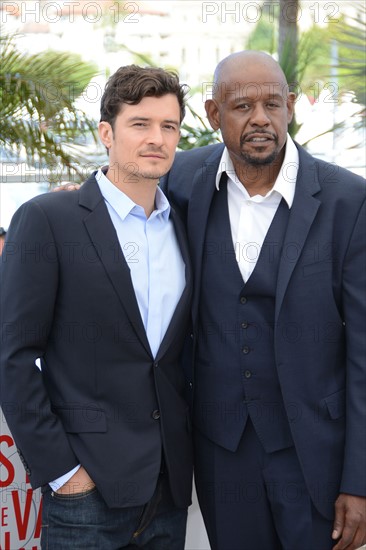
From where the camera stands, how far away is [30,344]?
2.05m

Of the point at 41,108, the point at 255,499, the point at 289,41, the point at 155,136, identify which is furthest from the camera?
the point at 289,41

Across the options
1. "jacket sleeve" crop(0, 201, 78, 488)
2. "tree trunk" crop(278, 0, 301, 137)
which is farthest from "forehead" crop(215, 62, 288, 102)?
"tree trunk" crop(278, 0, 301, 137)

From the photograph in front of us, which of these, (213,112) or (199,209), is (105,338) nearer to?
(199,209)

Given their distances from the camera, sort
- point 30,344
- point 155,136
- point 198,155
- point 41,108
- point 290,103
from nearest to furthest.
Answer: point 30,344, point 155,136, point 290,103, point 198,155, point 41,108

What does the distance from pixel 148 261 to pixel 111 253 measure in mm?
117

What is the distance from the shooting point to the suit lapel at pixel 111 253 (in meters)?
2.10

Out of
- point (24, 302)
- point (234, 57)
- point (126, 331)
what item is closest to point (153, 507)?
point (126, 331)

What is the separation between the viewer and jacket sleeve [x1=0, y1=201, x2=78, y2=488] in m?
2.03

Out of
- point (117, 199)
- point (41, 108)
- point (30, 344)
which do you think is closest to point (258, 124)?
point (117, 199)

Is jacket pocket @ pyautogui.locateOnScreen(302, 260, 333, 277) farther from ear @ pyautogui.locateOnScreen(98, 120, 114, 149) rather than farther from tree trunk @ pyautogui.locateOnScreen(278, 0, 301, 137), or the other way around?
tree trunk @ pyautogui.locateOnScreen(278, 0, 301, 137)

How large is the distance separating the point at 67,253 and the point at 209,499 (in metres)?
0.94

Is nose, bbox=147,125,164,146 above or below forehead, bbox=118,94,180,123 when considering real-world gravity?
below

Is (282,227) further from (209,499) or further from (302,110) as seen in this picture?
(302,110)

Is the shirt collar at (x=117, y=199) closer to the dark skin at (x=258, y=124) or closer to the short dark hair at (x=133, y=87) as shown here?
the short dark hair at (x=133, y=87)
